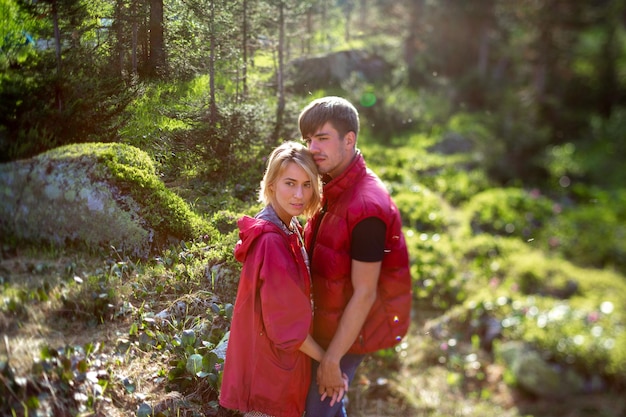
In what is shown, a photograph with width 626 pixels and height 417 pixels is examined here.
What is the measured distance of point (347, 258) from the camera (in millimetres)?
2299

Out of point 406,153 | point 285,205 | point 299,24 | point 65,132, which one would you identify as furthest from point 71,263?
point 406,153

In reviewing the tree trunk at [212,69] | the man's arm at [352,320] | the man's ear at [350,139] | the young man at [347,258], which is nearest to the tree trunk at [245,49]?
the tree trunk at [212,69]

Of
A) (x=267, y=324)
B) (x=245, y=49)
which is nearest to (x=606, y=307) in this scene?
(x=245, y=49)

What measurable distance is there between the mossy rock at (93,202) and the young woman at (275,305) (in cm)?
59

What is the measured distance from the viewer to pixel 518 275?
645 cm

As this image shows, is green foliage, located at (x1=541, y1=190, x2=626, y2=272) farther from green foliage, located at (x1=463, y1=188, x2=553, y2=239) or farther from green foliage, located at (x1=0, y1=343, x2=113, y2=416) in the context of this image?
green foliage, located at (x1=0, y1=343, x2=113, y2=416)

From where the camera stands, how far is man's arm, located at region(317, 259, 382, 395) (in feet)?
7.26

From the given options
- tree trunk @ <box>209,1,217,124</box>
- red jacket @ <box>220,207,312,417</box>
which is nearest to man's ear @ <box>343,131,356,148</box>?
red jacket @ <box>220,207,312,417</box>

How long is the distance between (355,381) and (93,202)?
2632 mm

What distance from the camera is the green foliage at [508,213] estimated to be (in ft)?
27.0

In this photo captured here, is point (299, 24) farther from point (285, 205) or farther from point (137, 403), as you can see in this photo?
point (137, 403)

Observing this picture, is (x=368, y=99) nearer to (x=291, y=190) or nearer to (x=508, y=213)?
(x=508, y=213)

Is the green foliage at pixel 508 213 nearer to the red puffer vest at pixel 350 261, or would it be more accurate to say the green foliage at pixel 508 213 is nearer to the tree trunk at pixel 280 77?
the tree trunk at pixel 280 77

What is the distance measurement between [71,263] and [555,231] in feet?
24.1
